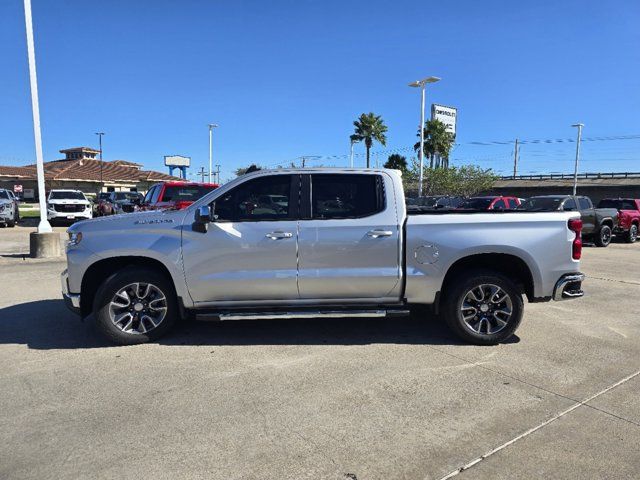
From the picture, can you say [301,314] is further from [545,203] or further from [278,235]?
[545,203]

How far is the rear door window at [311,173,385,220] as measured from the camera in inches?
190

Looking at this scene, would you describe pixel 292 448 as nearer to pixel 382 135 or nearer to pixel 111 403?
pixel 111 403

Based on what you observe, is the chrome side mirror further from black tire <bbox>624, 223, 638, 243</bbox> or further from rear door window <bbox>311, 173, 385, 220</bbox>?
black tire <bbox>624, 223, 638, 243</bbox>

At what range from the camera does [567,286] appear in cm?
489

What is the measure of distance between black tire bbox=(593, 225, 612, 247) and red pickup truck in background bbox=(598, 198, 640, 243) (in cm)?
101

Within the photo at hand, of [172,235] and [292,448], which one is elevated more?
[172,235]

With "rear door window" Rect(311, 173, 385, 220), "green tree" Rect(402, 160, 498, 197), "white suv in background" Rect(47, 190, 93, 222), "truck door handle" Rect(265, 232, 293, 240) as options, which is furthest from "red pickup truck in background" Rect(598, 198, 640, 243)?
"green tree" Rect(402, 160, 498, 197)

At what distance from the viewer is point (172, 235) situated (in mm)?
4711

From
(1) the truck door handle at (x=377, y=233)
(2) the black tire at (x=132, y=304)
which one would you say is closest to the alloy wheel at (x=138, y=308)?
(2) the black tire at (x=132, y=304)

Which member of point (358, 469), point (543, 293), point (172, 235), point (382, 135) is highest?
point (382, 135)

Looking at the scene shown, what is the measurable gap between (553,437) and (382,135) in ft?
171

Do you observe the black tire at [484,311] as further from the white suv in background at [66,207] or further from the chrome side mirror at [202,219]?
the white suv in background at [66,207]

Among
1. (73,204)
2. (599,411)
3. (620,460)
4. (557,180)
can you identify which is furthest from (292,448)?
(557,180)

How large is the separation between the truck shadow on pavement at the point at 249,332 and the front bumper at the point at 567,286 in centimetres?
68
